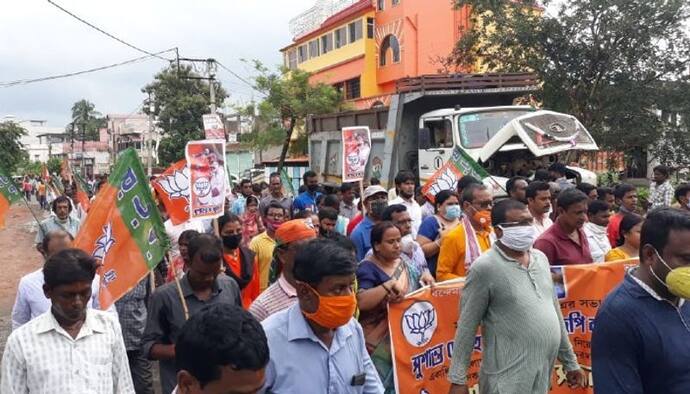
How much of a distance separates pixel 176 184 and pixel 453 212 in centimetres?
307

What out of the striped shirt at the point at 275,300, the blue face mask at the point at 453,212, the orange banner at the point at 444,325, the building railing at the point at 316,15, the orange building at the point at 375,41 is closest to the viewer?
the striped shirt at the point at 275,300

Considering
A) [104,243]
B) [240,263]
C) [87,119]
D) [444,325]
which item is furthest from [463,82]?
[87,119]

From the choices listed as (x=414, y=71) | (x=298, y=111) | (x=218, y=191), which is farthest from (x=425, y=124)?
(x=414, y=71)

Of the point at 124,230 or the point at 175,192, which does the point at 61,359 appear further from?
the point at 175,192

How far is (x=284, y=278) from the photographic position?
3.53m

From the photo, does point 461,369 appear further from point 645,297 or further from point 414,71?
point 414,71

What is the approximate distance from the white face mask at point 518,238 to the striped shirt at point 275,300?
121 centimetres

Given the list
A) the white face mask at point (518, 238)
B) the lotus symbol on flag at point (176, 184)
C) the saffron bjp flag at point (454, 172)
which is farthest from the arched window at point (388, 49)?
the white face mask at point (518, 238)

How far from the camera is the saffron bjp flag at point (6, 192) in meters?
8.38

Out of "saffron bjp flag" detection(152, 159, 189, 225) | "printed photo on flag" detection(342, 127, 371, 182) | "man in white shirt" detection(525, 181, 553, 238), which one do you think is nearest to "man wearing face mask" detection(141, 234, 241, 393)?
"man in white shirt" detection(525, 181, 553, 238)

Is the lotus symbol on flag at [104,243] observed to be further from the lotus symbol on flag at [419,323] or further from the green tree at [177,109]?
the green tree at [177,109]

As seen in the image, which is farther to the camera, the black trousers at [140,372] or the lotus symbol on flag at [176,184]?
the lotus symbol on flag at [176,184]

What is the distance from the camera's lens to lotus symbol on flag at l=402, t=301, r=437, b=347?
4.57 meters

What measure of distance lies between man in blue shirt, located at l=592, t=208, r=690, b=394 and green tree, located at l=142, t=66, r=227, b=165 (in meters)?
42.6
